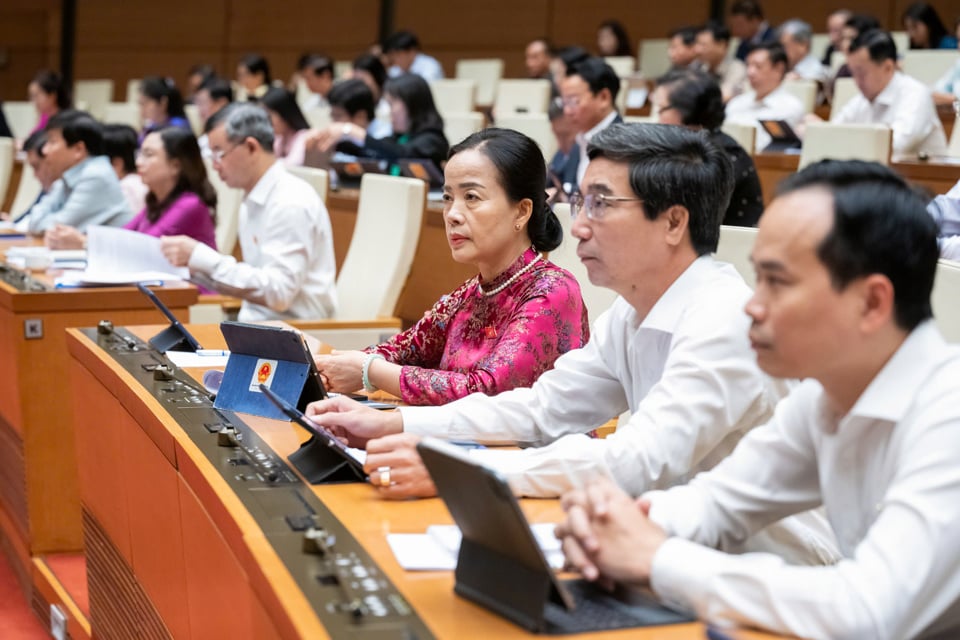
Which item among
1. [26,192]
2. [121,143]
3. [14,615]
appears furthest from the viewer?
[26,192]

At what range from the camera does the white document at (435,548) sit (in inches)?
52.4

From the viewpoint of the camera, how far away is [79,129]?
182 inches

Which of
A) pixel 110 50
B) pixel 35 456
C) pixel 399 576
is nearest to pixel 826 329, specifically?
pixel 399 576

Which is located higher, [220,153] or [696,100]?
[696,100]

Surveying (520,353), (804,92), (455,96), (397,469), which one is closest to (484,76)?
(455,96)

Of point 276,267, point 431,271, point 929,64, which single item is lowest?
point 431,271

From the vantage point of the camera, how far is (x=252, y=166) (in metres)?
3.70

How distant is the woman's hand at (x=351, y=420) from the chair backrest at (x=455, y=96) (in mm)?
6805

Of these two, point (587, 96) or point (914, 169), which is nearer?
point (914, 169)

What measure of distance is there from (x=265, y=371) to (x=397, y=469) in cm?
49

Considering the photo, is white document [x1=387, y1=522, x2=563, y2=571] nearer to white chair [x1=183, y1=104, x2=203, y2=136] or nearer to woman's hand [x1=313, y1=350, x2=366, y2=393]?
woman's hand [x1=313, y1=350, x2=366, y2=393]

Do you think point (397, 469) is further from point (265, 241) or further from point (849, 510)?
point (265, 241)

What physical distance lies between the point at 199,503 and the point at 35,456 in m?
1.77

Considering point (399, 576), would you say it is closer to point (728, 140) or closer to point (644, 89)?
point (728, 140)
